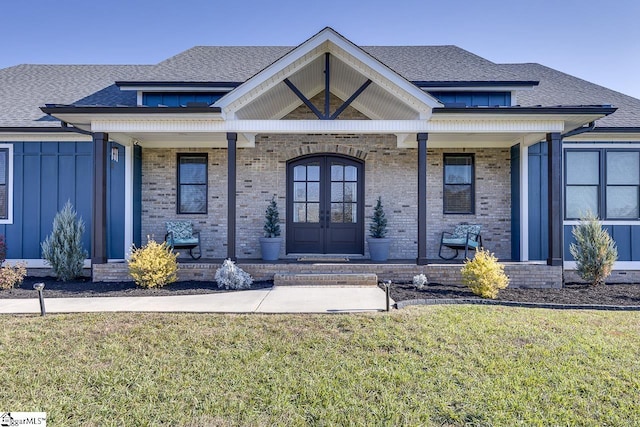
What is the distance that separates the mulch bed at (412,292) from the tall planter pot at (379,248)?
1566 mm

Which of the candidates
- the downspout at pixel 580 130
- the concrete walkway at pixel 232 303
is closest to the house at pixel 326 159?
the downspout at pixel 580 130

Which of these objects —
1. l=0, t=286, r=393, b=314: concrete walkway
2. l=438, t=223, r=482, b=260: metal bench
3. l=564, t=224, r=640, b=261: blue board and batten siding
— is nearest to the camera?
l=0, t=286, r=393, b=314: concrete walkway

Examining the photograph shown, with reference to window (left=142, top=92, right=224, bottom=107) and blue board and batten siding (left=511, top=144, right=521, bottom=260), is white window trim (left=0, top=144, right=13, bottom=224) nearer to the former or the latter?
window (left=142, top=92, right=224, bottom=107)

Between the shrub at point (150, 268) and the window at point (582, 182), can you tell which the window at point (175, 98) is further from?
the window at point (582, 182)

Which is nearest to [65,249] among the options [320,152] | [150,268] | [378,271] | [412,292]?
[150,268]

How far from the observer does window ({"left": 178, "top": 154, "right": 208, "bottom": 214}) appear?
984 cm

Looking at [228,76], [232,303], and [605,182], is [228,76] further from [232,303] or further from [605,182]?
[605,182]

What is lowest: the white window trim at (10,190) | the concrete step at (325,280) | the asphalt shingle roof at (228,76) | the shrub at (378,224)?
the concrete step at (325,280)

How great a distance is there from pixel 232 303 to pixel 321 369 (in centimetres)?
257

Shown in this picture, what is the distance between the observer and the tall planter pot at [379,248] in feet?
29.1

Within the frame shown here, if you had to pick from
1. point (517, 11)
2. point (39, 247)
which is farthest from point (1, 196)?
point (517, 11)

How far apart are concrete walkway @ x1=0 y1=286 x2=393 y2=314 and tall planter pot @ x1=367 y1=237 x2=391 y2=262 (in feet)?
7.06

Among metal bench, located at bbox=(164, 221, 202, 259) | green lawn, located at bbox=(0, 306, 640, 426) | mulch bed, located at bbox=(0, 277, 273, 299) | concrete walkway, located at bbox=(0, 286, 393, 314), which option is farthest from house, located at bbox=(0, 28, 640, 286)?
green lawn, located at bbox=(0, 306, 640, 426)

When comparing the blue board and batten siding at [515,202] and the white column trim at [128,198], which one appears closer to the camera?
the white column trim at [128,198]
